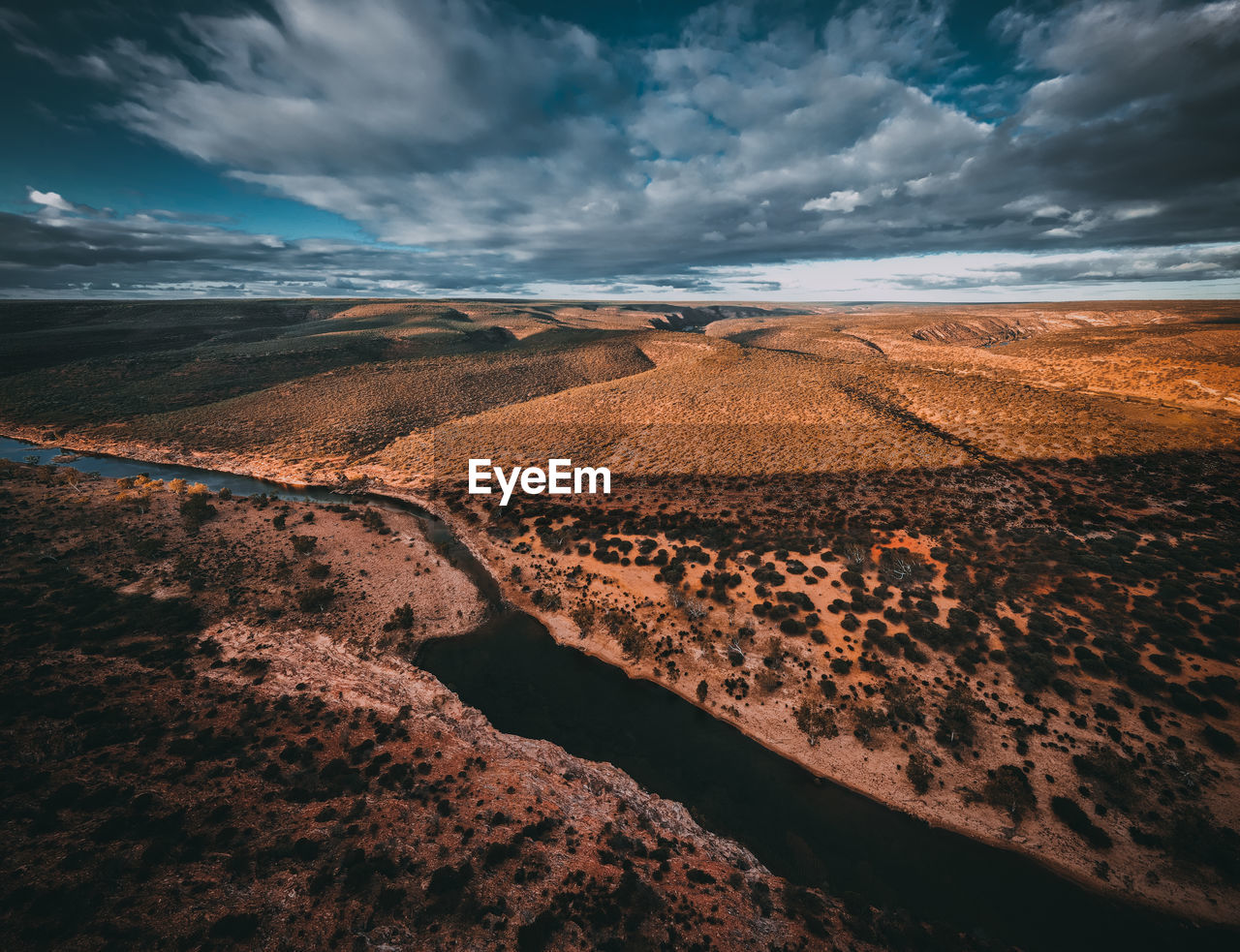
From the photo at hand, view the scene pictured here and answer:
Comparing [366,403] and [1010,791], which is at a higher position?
[366,403]

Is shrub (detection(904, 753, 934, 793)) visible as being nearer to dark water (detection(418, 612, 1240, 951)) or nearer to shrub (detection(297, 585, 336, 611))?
dark water (detection(418, 612, 1240, 951))

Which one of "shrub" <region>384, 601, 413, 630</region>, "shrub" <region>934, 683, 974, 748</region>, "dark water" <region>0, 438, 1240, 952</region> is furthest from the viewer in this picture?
"shrub" <region>384, 601, 413, 630</region>

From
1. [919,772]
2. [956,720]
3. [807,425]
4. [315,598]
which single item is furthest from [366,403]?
[956,720]

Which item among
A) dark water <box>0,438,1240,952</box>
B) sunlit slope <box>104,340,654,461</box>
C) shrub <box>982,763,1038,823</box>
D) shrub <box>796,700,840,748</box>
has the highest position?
sunlit slope <box>104,340,654,461</box>

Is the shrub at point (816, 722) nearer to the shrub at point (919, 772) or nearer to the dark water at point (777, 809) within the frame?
the dark water at point (777, 809)

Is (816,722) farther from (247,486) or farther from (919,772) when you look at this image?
(247,486)

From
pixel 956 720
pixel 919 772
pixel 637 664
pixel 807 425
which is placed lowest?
pixel 637 664

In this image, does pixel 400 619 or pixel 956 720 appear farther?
pixel 400 619

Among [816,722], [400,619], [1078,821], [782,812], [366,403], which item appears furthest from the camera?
[366,403]

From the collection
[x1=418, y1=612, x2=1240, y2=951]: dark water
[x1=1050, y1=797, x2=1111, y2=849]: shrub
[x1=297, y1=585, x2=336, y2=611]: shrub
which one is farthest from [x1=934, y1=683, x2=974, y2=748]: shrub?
[x1=297, y1=585, x2=336, y2=611]: shrub

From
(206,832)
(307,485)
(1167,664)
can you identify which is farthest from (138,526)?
(1167,664)
